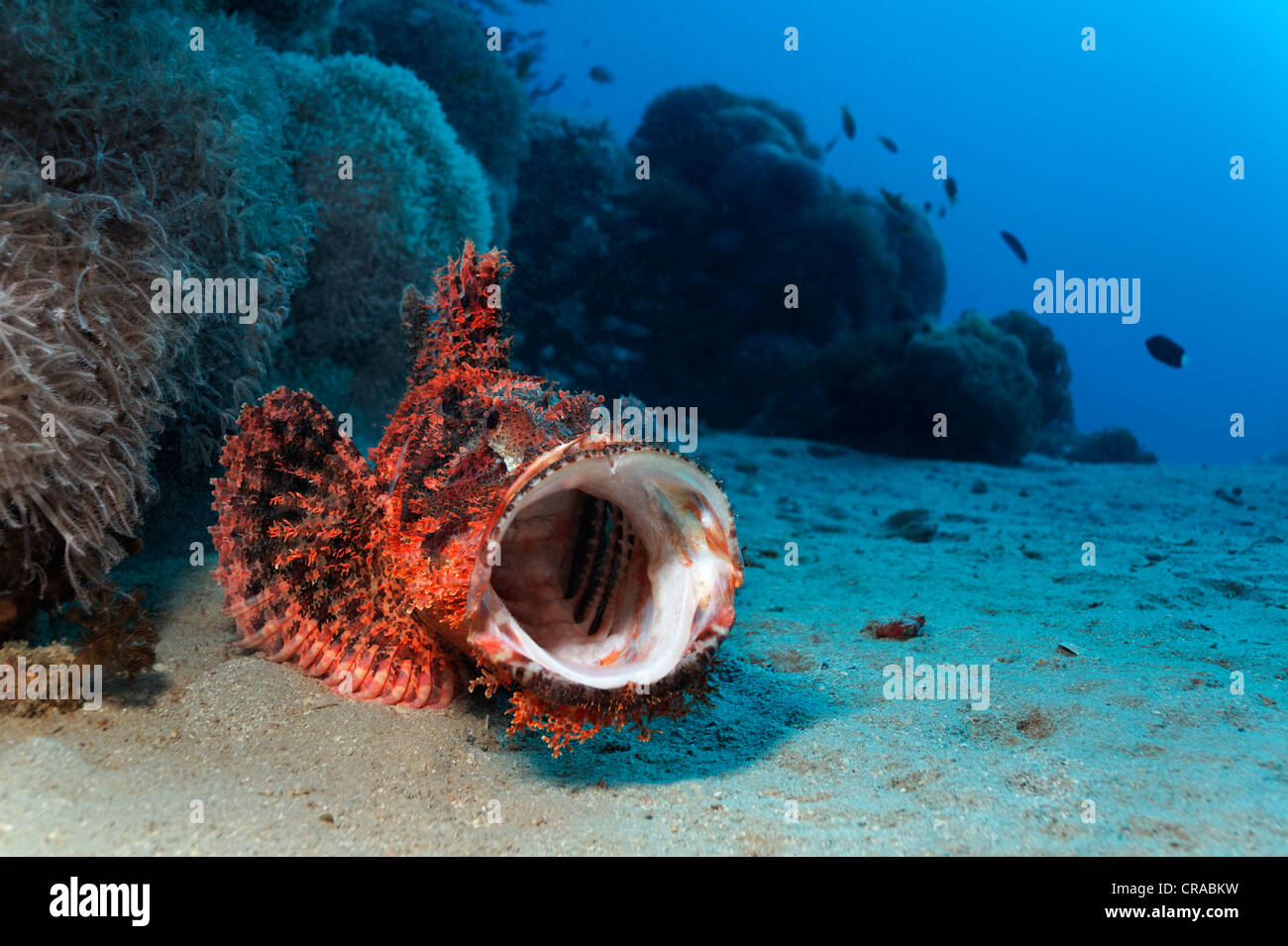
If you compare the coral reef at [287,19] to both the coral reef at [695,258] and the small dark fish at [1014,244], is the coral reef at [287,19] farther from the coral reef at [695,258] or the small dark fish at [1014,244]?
the small dark fish at [1014,244]

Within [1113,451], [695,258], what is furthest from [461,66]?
[1113,451]

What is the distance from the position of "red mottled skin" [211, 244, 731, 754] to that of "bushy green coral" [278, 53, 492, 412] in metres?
3.28

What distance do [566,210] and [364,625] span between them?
1280cm

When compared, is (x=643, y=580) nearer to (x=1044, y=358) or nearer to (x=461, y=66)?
(x=461, y=66)

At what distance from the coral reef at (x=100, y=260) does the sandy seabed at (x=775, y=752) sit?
0.69 m

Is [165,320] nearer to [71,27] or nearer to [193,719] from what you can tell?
[71,27]

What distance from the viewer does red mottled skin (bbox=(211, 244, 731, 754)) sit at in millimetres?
2242

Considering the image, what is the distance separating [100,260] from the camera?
2941 mm

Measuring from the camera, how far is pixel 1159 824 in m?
2.01

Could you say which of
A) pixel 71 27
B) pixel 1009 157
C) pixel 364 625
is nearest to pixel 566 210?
pixel 71 27

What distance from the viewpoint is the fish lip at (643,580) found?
1981 millimetres

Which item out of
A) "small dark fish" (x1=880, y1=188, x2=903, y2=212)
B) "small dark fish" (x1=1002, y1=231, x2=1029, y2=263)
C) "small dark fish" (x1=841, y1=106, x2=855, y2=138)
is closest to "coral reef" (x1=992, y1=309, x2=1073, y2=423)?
"small dark fish" (x1=1002, y1=231, x2=1029, y2=263)

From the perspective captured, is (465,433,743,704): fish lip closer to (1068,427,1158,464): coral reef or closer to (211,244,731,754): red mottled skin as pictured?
(211,244,731,754): red mottled skin

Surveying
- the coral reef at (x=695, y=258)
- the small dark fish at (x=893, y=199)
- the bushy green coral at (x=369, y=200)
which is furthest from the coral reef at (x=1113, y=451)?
the bushy green coral at (x=369, y=200)
